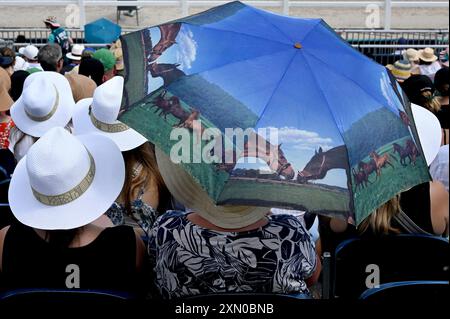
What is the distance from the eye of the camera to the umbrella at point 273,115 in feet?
10.1

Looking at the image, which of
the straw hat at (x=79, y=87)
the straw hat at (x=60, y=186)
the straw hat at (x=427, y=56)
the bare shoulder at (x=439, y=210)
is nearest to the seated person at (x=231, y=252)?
the straw hat at (x=60, y=186)

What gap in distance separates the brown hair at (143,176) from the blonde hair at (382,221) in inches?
45.5

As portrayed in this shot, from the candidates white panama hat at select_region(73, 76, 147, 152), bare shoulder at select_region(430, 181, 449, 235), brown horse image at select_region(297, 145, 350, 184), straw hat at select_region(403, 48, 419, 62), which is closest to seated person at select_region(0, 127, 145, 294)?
brown horse image at select_region(297, 145, 350, 184)

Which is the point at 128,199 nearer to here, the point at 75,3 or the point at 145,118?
the point at 145,118

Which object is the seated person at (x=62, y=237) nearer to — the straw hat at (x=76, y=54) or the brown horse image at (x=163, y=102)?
the brown horse image at (x=163, y=102)

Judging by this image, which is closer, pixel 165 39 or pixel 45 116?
pixel 165 39

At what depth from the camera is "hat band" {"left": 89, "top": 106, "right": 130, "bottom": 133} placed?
4.66m

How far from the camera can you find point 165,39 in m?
3.70

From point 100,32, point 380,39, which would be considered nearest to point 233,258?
point 100,32

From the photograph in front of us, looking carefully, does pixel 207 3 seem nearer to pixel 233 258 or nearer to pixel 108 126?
pixel 108 126

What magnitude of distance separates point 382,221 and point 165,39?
1.29m

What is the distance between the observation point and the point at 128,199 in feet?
13.8

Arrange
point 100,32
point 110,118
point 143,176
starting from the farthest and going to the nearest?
point 100,32 < point 110,118 < point 143,176

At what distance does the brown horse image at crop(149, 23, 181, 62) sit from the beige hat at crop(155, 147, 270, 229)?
52 centimetres
